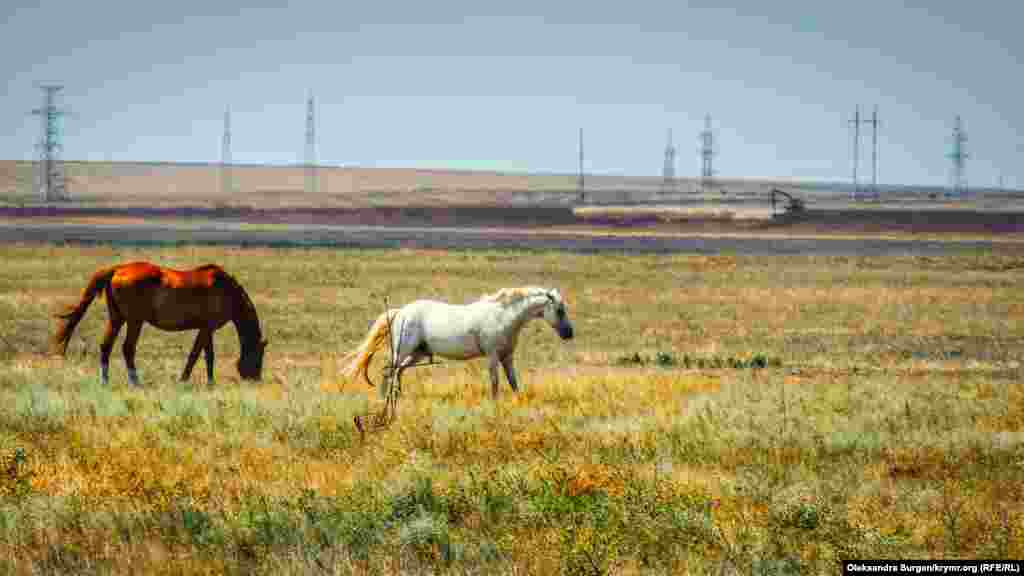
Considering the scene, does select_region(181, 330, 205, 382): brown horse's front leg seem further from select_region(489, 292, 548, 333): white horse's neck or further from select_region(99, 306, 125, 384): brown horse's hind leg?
select_region(489, 292, 548, 333): white horse's neck

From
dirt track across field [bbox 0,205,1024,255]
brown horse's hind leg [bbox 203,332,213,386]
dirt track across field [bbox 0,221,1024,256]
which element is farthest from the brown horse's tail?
dirt track across field [bbox 0,205,1024,255]

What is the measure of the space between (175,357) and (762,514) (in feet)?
56.3

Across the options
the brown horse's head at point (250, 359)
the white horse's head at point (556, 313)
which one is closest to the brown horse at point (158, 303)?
the brown horse's head at point (250, 359)

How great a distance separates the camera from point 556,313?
16859 millimetres

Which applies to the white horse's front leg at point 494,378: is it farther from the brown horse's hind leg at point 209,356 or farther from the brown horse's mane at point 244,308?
the brown horse's hind leg at point 209,356

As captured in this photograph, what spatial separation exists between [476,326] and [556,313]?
104 centimetres

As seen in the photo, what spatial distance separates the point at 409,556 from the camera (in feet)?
30.4

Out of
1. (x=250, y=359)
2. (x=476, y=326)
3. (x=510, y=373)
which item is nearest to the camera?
(x=476, y=326)

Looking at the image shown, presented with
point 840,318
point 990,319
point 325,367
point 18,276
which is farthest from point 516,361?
point 18,276

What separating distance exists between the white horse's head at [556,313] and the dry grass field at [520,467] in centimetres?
87

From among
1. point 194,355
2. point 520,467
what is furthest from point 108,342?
point 520,467

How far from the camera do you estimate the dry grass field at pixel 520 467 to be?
30.8 feet

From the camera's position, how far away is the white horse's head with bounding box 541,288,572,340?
16.8 meters

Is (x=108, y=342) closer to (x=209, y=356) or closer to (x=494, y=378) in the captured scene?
(x=209, y=356)
